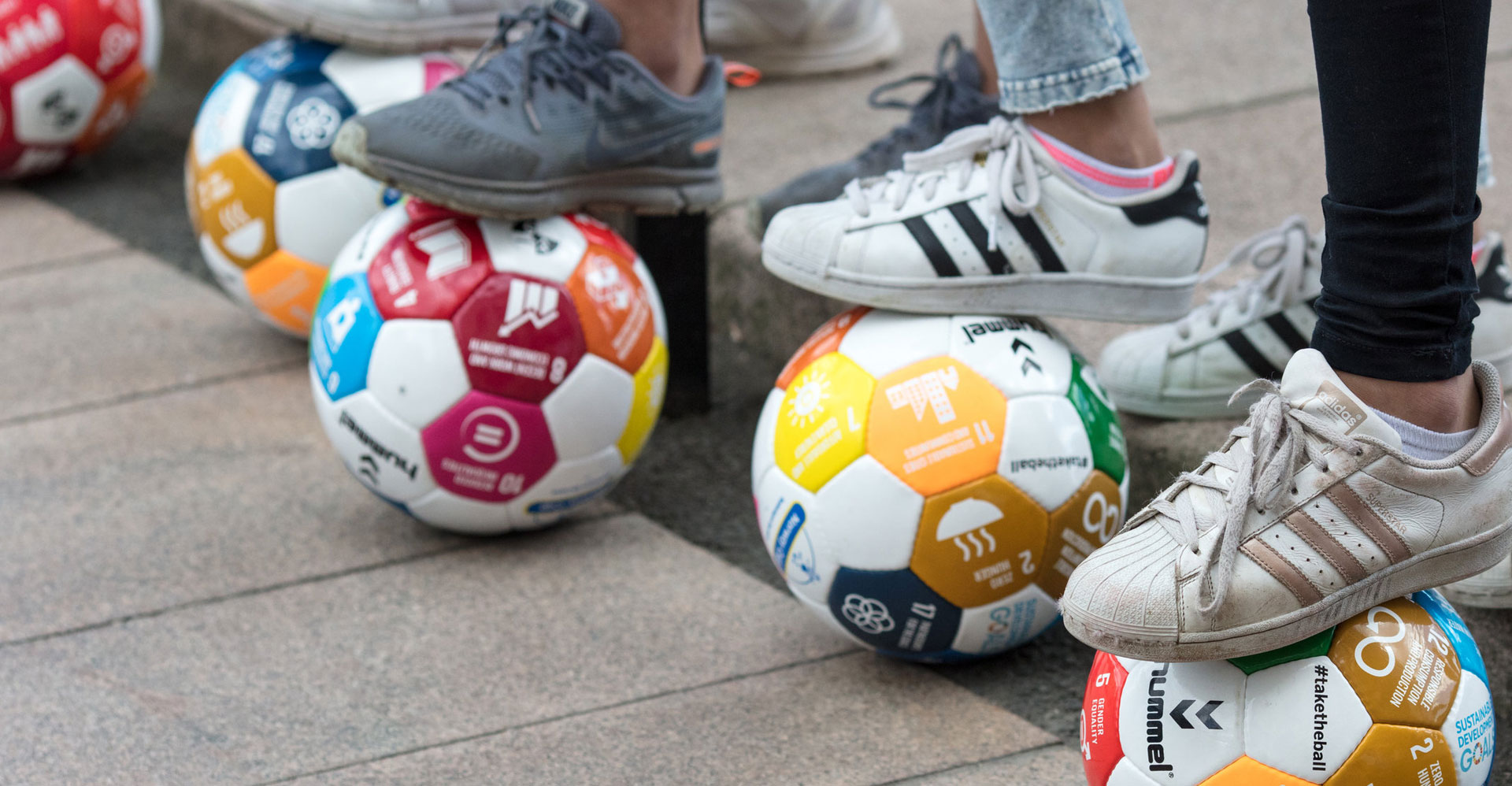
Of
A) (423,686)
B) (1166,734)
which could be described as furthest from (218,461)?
(1166,734)

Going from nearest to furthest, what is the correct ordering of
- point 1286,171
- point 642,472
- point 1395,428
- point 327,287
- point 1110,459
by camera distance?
1. point 1395,428
2. point 1110,459
3. point 327,287
4. point 642,472
5. point 1286,171

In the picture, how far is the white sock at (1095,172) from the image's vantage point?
2.04 m

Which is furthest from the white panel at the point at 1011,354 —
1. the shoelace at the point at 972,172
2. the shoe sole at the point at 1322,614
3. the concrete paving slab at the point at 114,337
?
the concrete paving slab at the point at 114,337

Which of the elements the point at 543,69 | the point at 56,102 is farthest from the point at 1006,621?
the point at 56,102

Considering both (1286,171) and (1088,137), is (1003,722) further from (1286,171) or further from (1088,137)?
(1286,171)

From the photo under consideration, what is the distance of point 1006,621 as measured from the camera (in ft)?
6.53

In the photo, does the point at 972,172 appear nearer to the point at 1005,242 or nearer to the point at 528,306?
the point at 1005,242

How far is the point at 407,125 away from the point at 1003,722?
1.28m

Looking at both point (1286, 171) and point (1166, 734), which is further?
point (1286, 171)

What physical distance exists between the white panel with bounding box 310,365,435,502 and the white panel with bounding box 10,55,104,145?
222 centimetres

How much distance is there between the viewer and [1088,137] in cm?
205

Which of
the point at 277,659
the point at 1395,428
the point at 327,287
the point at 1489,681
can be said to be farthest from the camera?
the point at 327,287

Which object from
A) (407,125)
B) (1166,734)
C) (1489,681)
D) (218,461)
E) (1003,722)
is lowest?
(218,461)

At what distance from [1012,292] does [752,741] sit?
28.6 inches
